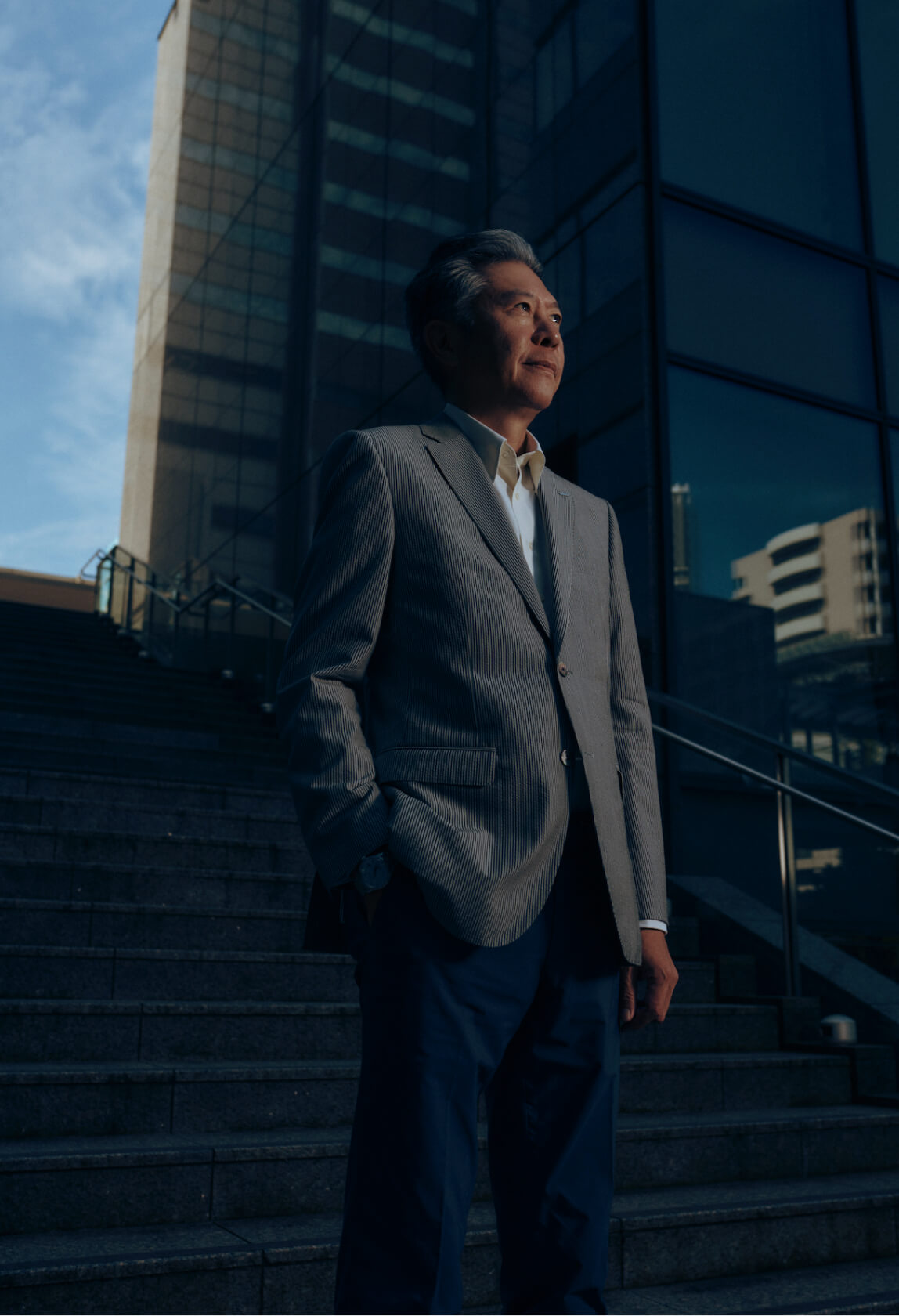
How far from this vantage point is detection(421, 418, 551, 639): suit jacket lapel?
1.81 meters

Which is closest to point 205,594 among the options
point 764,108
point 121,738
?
point 121,738

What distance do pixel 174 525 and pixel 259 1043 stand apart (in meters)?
13.2

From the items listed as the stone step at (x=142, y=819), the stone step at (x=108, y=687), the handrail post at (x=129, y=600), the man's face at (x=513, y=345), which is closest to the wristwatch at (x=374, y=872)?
the man's face at (x=513, y=345)

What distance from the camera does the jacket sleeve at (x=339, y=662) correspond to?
1.61 m

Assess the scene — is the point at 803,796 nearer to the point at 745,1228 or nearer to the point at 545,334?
the point at 745,1228

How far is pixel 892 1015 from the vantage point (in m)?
4.65

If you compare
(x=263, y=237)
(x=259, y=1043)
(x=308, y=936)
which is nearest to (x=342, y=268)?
(x=263, y=237)

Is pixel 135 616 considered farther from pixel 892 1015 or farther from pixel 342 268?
pixel 892 1015

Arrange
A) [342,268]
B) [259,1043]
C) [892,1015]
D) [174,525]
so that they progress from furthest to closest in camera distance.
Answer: [174,525], [342,268], [892,1015], [259,1043]

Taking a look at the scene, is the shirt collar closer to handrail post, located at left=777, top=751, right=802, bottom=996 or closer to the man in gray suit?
the man in gray suit

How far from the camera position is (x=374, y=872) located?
1.59m

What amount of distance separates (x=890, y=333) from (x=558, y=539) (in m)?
7.76

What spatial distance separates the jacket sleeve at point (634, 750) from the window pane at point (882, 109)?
7.95 metres

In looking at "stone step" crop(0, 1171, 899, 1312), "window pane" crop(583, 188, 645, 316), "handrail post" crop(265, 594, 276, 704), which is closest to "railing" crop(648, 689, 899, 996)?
"stone step" crop(0, 1171, 899, 1312)
